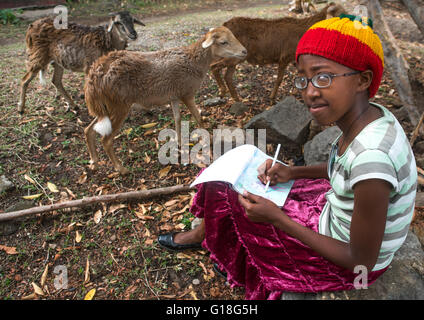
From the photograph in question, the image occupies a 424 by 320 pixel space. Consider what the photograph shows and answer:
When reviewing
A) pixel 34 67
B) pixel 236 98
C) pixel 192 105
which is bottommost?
pixel 236 98

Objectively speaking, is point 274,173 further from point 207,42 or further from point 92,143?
point 92,143

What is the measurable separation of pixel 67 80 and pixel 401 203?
658 centimetres

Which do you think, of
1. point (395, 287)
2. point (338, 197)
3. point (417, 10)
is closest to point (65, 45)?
point (338, 197)

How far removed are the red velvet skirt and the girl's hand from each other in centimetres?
17

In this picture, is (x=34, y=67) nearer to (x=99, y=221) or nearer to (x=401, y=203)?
(x=99, y=221)

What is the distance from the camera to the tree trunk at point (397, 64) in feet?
14.0

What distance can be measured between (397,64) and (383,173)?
3.79 m

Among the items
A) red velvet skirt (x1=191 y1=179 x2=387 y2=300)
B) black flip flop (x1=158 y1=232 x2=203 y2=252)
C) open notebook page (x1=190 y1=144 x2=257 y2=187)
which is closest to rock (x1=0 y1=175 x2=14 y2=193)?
black flip flop (x1=158 y1=232 x2=203 y2=252)

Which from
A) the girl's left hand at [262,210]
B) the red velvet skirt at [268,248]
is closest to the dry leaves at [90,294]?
the red velvet skirt at [268,248]

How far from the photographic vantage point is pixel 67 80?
6.33 m

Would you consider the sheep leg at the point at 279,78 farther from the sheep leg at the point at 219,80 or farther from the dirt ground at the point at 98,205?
the sheep leg at the point at 219,80

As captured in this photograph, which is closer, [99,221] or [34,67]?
[99,221]

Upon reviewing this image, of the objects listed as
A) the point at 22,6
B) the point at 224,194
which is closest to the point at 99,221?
the point at 224,194

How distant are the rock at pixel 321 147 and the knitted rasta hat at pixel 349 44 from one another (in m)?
2.33
